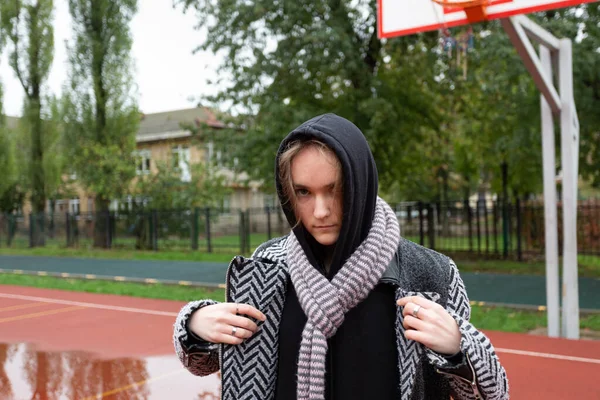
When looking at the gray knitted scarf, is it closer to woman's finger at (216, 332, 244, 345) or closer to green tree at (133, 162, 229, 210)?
woman's finger at (216, 332, 244, 345)

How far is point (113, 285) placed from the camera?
12375 millimetres

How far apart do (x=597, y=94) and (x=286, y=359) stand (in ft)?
37.1

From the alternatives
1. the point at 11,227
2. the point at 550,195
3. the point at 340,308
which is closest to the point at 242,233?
the point at 550,195

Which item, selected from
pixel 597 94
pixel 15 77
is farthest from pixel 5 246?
pixel 597 94

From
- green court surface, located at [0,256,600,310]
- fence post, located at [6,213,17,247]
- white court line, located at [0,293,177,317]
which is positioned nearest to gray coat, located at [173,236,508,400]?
white court line, located at [0,293,177,317]

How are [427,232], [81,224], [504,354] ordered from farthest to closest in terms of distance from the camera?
[81,224] < [427,232] < [504,354]

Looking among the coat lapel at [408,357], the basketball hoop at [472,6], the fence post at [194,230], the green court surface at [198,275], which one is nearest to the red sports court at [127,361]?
the green court surface at [198,275]

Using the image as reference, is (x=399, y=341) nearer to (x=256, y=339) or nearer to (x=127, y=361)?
(x=256, y=339)

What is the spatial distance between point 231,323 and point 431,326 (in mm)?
520

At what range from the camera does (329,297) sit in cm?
149

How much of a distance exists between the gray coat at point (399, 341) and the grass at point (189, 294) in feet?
21.3

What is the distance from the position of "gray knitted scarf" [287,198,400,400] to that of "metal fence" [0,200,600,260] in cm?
1460

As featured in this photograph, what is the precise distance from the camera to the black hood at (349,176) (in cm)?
146

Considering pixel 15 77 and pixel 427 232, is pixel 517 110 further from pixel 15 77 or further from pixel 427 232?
pixel 15 77
